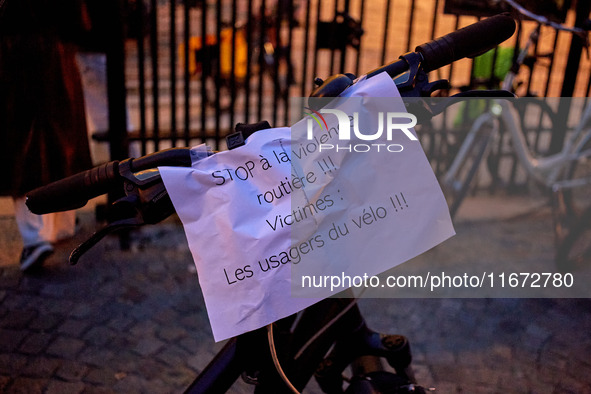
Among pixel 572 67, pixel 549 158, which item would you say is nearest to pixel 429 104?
pixel 549 158

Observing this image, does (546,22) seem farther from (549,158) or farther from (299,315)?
(299,315)

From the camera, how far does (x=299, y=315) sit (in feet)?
5.89

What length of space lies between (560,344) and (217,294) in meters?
2.91

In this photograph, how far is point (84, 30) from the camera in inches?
154

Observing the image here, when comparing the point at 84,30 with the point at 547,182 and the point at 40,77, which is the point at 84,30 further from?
the point at 547,182

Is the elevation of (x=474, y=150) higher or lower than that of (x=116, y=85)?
lower

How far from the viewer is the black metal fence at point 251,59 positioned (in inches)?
170

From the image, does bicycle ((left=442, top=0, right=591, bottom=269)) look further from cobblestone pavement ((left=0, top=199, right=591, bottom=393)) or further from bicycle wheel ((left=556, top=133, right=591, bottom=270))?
cobblestone pavement ((left=0, top=199, right=591, bottom=393))

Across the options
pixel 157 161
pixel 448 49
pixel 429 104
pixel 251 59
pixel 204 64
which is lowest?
pixel 251 59

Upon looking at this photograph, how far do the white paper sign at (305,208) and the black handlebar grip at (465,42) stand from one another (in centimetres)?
16

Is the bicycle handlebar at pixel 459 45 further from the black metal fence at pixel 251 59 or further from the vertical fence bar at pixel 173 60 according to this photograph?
the vertical fence bar at pixel 173 60

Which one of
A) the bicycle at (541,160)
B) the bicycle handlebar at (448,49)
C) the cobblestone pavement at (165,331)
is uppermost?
the bicycle handlebar at (448,49)

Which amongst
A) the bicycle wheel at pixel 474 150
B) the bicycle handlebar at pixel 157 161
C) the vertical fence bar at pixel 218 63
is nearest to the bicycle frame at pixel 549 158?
the bicycle wheel at pixel 474 150

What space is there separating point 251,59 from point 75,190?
405 centimetres
